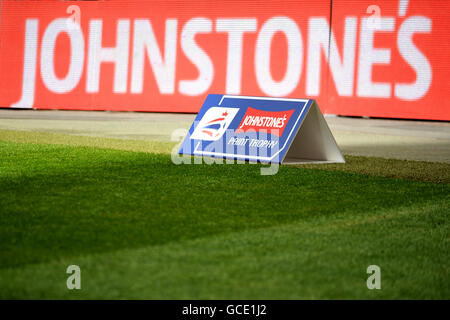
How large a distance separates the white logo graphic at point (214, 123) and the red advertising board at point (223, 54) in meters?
9.61

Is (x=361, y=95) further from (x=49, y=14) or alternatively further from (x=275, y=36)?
(x=49, y=14)

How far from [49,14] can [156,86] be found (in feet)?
12.4

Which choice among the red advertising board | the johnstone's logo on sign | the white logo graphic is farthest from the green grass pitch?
the red advertising board

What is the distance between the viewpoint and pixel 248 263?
4984mm

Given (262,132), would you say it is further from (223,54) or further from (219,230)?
(223,54)

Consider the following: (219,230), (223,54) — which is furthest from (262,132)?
(223,54)

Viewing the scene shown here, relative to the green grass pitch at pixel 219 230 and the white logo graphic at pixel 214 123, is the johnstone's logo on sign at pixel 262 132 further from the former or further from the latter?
the green grass pitch at pixel 219 230

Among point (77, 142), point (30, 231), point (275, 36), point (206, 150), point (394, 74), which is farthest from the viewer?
point (275, 36)

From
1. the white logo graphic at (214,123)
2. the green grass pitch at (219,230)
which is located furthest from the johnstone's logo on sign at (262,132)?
the green grass pitch at (219,230)

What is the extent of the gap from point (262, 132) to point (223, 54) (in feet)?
36.5

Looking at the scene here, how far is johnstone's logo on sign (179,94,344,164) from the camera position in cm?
987

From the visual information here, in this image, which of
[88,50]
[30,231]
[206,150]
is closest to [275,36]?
[88,50]

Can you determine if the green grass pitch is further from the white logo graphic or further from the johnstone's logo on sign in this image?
the white logo graphic

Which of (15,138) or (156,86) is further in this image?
(156,86)
